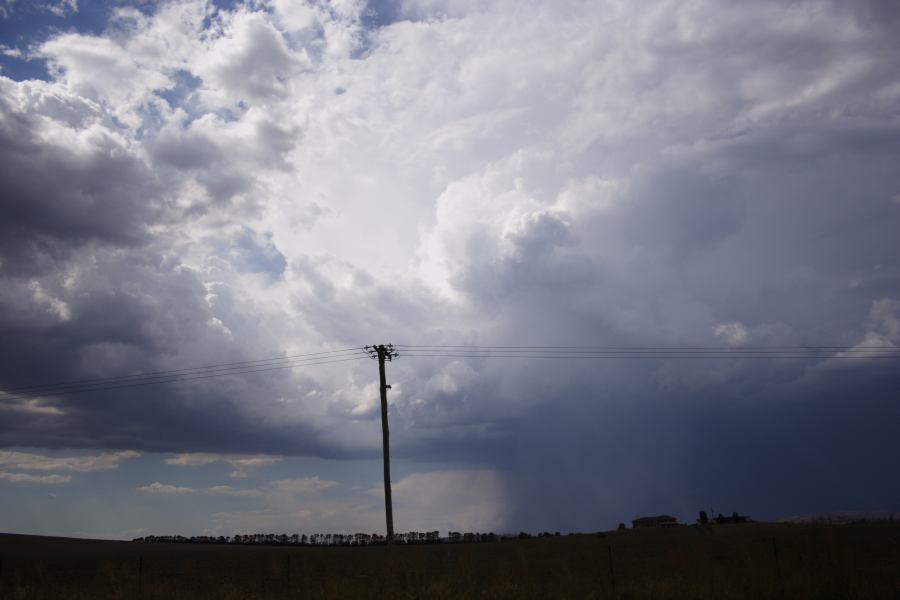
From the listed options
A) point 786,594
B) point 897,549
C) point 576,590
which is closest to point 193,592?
point 576,590

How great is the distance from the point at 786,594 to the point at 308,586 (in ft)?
49.4

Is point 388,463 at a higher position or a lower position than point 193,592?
higher

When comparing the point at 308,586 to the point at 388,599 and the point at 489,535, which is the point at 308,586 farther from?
the point at 489,535

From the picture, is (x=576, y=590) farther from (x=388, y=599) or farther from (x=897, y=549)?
(x=897, y=549)

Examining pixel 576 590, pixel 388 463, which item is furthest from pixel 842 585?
pixel 388 463

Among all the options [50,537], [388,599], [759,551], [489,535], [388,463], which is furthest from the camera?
[489,535]

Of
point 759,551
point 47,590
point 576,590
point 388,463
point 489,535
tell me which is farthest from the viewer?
point 489,535

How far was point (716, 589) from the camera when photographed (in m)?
19.2

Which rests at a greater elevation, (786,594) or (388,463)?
(388,463)

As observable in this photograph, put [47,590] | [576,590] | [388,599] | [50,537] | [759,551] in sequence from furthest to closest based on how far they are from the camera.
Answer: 1. [50,537]
2. [759,551]
3. [47,590]
4. [576,590]
5. [388,599]

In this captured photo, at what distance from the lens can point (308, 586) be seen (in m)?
22.3

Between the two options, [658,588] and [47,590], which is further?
A: [47,590]

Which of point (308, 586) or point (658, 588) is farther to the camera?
point (308, 586)

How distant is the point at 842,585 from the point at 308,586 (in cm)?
1687
